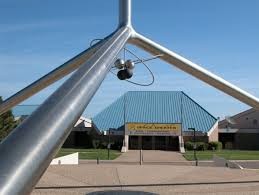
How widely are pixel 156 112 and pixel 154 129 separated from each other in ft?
9.34

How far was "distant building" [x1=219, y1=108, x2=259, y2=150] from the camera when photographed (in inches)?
2545

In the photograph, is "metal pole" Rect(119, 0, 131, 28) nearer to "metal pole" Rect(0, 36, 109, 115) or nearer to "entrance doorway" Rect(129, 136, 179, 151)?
"metal pole" Rect(0, 36, 109, 115)

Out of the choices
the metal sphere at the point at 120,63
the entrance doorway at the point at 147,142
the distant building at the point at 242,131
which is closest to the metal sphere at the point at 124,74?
the metal sphere at the point at 120,63

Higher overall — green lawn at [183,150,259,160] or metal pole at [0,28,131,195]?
green lawn at [183,150,259,160]

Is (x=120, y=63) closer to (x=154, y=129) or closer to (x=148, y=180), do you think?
(x=148, y=180)

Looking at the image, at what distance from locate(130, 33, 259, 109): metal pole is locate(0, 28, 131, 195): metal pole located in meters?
11.0

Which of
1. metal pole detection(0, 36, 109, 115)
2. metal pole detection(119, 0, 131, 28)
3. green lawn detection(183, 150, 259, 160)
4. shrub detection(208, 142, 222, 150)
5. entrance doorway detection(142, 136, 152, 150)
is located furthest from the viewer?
entrance doorway detection(142, 136, 152, 150)

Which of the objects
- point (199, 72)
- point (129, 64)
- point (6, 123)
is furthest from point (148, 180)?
point (6, 123)

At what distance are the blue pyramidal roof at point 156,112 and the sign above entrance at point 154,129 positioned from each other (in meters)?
0.76

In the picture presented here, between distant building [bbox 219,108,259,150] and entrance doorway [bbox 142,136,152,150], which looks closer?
entrance doorway [bbox 142,136,152,150]

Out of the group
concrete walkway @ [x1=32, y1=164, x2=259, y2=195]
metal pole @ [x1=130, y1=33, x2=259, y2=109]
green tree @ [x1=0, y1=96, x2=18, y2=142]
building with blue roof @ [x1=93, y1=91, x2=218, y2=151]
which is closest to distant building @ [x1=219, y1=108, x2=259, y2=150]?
building with blue roof @ [x1=93, y1=91, x2=218, y2=151]

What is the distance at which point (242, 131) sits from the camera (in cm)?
6475

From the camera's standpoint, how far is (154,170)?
17844 millimetres

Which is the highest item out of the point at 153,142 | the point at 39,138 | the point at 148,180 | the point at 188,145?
the point at 153,142
